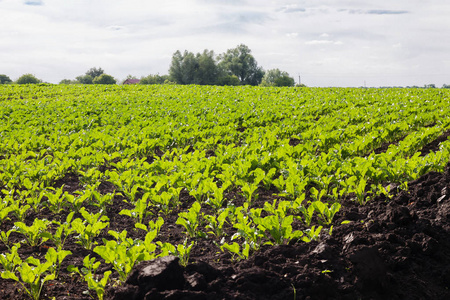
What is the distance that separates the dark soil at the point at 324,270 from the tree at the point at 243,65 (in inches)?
4044

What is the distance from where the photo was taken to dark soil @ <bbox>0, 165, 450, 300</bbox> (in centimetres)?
314

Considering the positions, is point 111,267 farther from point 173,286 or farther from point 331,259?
point 331,259

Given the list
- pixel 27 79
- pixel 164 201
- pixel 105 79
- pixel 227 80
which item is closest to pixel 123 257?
pixel 164 201

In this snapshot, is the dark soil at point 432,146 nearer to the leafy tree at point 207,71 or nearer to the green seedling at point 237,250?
the green seedling at point 237,250

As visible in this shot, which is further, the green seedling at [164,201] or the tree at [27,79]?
the tree at [27,79]

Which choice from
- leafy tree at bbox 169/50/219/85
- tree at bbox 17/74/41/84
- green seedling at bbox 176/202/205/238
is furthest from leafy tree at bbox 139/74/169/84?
green seedling at bbox 176/202/205/238

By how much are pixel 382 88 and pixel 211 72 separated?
58349 mm

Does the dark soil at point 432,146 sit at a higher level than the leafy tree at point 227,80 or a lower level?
lower

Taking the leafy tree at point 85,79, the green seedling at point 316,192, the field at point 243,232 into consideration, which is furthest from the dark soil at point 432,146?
the leafy tree at point 85,79

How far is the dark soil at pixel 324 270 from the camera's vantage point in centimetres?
314

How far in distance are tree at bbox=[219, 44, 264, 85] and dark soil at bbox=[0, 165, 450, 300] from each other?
103m

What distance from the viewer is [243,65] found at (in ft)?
355

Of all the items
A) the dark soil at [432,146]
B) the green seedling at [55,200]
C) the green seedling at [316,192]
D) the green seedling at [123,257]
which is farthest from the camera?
the dark soil at [432,146]

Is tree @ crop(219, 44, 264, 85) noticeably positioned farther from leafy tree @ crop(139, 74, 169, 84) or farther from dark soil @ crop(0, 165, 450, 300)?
dark soil @ crop(0, 165, 450, 300)
